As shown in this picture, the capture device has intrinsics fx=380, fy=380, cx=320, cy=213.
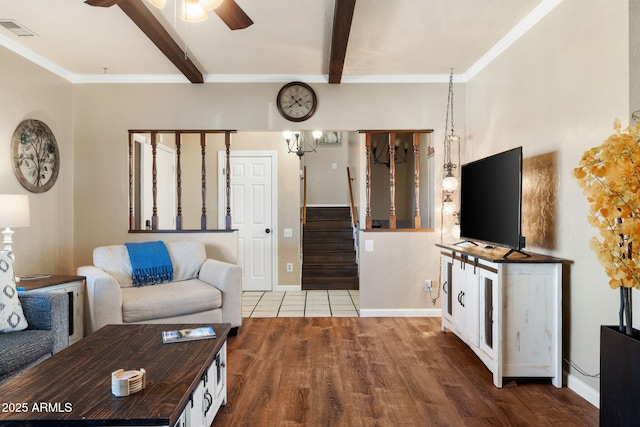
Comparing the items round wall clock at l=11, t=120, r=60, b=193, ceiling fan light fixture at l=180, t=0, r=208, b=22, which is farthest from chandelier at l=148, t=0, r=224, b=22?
round wall clock at l=11, t=120, r=60, b=193

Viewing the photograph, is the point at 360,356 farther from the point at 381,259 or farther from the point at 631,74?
the point at 631,74

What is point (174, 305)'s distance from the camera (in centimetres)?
308

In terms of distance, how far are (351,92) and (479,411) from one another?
10.4 feet

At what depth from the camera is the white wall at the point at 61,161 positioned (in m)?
3.15

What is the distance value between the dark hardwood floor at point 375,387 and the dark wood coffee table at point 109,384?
0.41 meters

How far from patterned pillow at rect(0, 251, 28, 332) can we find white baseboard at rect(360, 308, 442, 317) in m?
2.95

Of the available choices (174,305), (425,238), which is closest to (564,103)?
(425,238)

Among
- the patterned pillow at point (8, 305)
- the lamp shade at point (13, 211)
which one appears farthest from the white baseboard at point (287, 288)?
the patterned pillow at point (8, 305)

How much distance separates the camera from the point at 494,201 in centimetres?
282

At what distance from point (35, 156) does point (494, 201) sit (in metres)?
3.98

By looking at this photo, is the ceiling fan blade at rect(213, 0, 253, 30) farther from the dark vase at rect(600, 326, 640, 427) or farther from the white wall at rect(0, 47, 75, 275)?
the white wall at rect(0, 47, 75, 275)

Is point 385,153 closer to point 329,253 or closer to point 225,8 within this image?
point 329,253

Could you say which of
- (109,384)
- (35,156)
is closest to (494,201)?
(109,384)

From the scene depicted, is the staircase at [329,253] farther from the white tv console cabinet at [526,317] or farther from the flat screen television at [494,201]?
the white tv console cabinet at [526,317]
